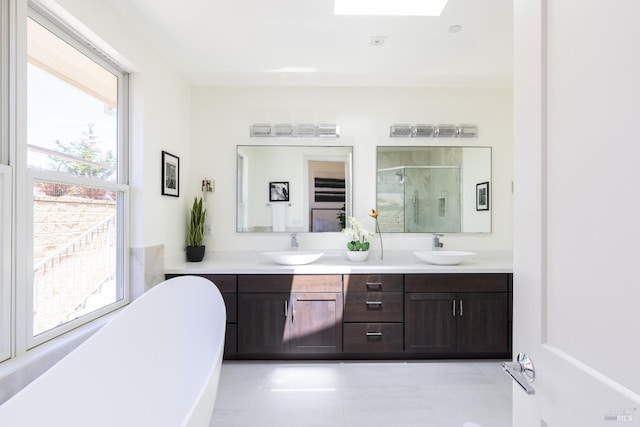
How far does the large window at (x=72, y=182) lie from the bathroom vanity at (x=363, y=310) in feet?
2.12

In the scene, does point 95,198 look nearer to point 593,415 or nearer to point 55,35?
point 55,35

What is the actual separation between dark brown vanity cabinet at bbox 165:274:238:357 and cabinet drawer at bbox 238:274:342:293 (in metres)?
0.07

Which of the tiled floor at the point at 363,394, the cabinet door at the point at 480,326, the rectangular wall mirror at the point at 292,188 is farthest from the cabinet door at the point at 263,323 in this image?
the cabinet door at the point at 480,326

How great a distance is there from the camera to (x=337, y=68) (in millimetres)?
2867

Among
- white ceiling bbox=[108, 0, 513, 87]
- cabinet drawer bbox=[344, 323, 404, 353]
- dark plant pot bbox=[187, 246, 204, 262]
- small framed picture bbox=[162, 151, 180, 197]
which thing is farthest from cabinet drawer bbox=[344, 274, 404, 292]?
white ceiling bbox=[108, 0, 513, 87]

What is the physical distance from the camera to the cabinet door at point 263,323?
2.72m

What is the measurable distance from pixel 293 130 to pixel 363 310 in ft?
6.09

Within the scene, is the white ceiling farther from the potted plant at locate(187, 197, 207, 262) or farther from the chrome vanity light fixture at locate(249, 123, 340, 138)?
the potted plant at locate(187, 197, 207, 262)

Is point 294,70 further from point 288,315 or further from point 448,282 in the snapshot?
point 448,282

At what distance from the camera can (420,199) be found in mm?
3314

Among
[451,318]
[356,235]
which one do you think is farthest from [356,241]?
[451,318]

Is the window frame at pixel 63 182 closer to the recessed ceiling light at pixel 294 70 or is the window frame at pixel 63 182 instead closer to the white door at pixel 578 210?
the recessed ceiling light at pixel 294 70

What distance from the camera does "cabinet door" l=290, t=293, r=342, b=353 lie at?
Result: 272 cm

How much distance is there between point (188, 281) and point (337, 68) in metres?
2.15
